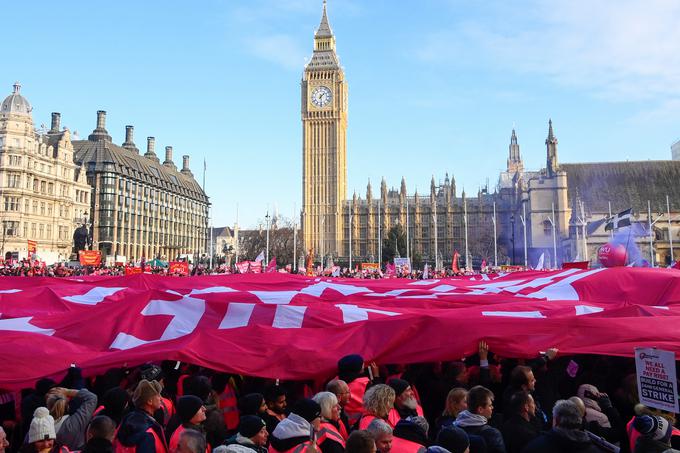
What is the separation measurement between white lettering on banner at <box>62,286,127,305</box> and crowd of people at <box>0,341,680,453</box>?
5.85 m

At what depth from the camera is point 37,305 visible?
11.2 metres

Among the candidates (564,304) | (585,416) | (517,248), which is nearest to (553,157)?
(517,248)

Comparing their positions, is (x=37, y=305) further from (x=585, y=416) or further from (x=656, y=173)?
(x=656, y=173)

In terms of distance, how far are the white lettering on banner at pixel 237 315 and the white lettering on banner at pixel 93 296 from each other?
4.23m

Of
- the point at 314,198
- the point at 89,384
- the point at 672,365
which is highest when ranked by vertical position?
the point at 314,198

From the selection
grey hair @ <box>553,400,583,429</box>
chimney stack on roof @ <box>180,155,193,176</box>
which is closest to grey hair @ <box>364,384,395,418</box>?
grey hair @ <box>553,400,583,429</box>

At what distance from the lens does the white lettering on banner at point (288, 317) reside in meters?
8.00

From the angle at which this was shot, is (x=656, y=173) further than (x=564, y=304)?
Yes

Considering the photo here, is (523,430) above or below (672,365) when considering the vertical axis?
below

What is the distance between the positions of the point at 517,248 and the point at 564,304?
63.6 m

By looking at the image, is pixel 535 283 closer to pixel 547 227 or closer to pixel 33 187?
pixel 33 187

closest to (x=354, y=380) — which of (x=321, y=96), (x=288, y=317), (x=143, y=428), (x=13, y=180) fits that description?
(x=143, y=428)

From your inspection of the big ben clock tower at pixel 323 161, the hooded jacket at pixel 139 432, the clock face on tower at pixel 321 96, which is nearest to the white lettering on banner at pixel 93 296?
the hooded jacket at pixel 139 432

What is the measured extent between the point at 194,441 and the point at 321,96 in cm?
8484
